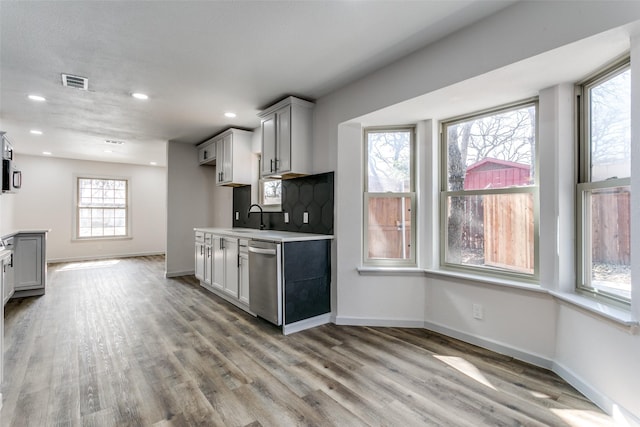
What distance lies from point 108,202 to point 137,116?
4.96m

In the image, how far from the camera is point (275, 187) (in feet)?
14.6

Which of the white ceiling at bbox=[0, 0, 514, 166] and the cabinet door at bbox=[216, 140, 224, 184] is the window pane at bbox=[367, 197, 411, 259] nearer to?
the white ceiling at bbox=[0, 0, 514, 166]

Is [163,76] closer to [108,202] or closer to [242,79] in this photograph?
[242,79]

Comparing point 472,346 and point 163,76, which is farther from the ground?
point 163,76

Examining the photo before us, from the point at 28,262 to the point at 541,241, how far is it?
6.14m

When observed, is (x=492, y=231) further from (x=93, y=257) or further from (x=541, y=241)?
(x=93, y=257)

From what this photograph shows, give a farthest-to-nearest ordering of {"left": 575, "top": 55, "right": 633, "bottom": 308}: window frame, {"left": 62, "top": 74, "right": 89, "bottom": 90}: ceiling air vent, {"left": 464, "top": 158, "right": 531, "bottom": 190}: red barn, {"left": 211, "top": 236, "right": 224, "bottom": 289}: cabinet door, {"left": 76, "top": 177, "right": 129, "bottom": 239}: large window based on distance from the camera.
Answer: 1. {"left": 76, "top": 177, "right": 129, "bottom": 239}: large window
2. {"left": 211, "top": 236, "right": 224, "bottom": 289}: cabinet door
3. {"left": 62, "top": 74, "right": 89, "bottom": 90}: ceiling air vent
4. {"left": 464, "top": 158, "right": 531, "bottom": 190}: red barn
5. {"left": 575, "top": 55, "right": 633, "bottom": 308}: window frame

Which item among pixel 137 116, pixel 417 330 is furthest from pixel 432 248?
pixel 137 116

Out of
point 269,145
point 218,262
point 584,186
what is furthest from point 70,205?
point 584,186

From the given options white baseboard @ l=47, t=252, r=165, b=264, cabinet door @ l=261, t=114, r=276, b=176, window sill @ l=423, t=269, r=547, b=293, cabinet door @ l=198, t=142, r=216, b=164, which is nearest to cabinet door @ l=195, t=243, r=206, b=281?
cabinet door @ l=198, t=142, r=216, b=164

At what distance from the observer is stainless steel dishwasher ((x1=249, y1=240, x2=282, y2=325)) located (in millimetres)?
3008

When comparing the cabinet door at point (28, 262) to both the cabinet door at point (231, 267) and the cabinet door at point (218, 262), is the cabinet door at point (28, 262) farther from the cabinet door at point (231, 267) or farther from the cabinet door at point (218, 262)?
the cabinet door at point (231, 267)

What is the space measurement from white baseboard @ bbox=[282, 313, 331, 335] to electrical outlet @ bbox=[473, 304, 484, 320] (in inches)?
55.8

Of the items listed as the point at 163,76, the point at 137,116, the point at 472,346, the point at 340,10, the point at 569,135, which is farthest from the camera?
the point at 137,116
